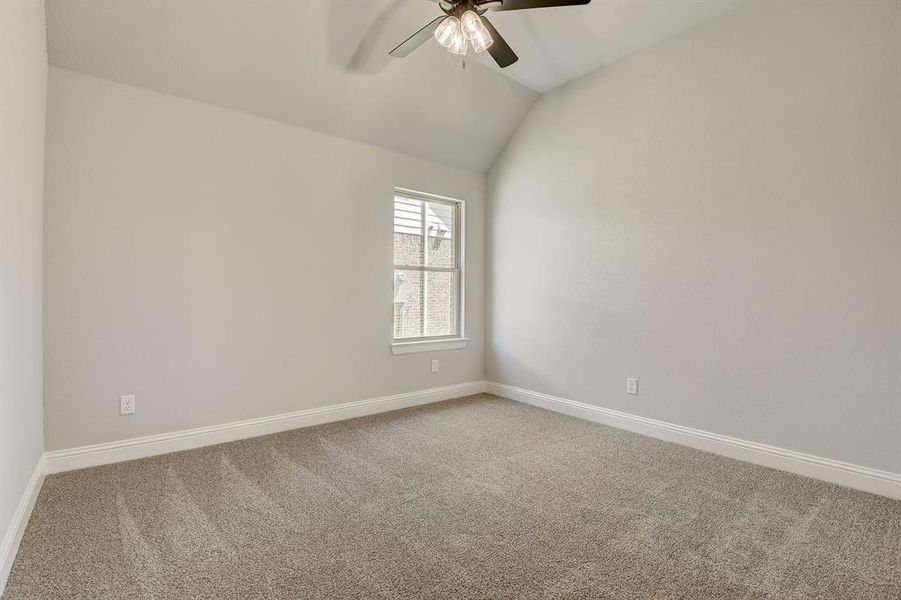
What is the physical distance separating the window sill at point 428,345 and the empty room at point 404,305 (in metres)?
0.12

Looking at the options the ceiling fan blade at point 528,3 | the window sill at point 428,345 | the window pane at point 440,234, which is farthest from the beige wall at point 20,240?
the window pane at point 440,234

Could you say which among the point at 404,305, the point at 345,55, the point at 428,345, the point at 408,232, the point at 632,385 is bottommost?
the point at 632,385

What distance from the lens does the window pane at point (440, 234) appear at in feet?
14.0

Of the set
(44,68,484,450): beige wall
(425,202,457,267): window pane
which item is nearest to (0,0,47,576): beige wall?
(44,68,484,450): beige wall

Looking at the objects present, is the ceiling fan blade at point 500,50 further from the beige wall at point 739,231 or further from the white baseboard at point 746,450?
the white baseboard at point 746,450

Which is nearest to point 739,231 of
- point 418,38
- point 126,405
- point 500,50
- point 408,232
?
point 500,50

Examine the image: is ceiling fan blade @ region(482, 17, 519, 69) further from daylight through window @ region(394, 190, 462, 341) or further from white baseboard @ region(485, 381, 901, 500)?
white baseboard @ region(485, 381, 901, 500)

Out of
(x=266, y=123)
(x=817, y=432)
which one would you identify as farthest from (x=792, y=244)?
(x=266, y=123)

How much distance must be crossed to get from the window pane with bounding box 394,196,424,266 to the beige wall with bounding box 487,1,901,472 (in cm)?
110

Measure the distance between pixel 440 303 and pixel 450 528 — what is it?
2.63m

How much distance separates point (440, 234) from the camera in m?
4.35

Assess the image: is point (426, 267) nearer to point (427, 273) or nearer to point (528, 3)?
point (427, 273)

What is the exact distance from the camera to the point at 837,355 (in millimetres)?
2441

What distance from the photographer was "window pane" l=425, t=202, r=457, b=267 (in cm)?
427
